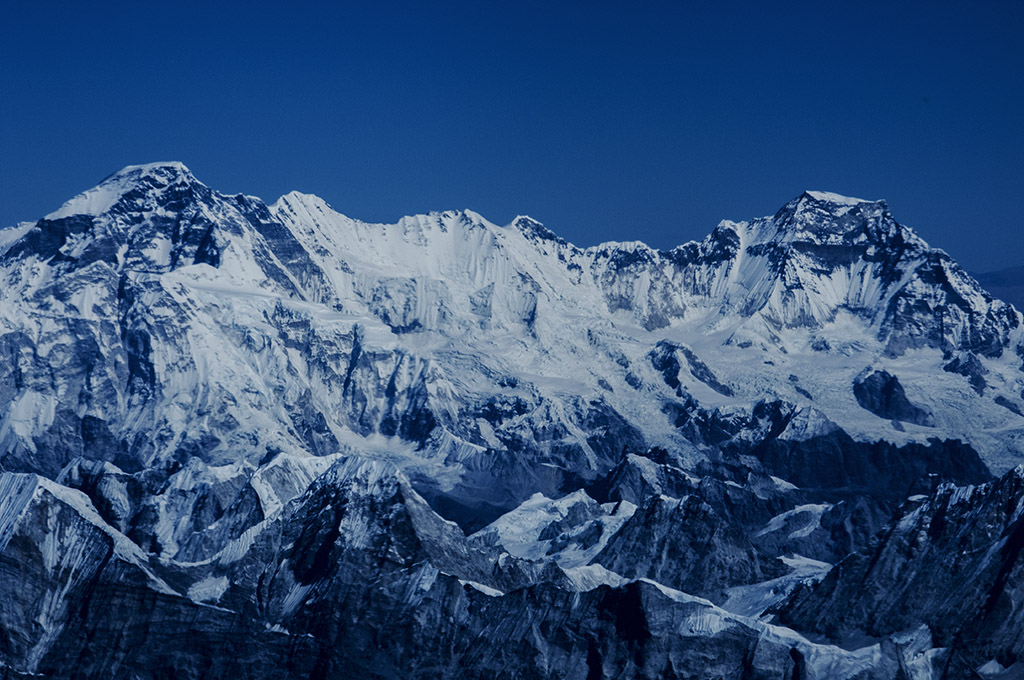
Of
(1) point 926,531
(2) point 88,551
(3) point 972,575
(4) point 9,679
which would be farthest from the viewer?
(1) point 926,531

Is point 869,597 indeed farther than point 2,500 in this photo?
Yes

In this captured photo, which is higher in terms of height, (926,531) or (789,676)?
(926,531)

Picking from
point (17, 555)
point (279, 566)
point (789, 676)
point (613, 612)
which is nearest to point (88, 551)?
point (17, 555)

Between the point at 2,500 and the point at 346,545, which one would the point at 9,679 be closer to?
the point at 2,500

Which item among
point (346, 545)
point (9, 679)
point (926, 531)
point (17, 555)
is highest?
point (926, 531)

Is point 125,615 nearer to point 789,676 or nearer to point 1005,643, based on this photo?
point 789,676

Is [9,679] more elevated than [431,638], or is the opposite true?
[431,638]

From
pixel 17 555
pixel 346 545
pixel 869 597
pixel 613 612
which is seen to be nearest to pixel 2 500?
pixel 17 555

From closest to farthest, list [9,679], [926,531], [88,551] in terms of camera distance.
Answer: [9,679] → [88,551] → [926,531]

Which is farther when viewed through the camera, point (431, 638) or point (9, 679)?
point (431, 638)
